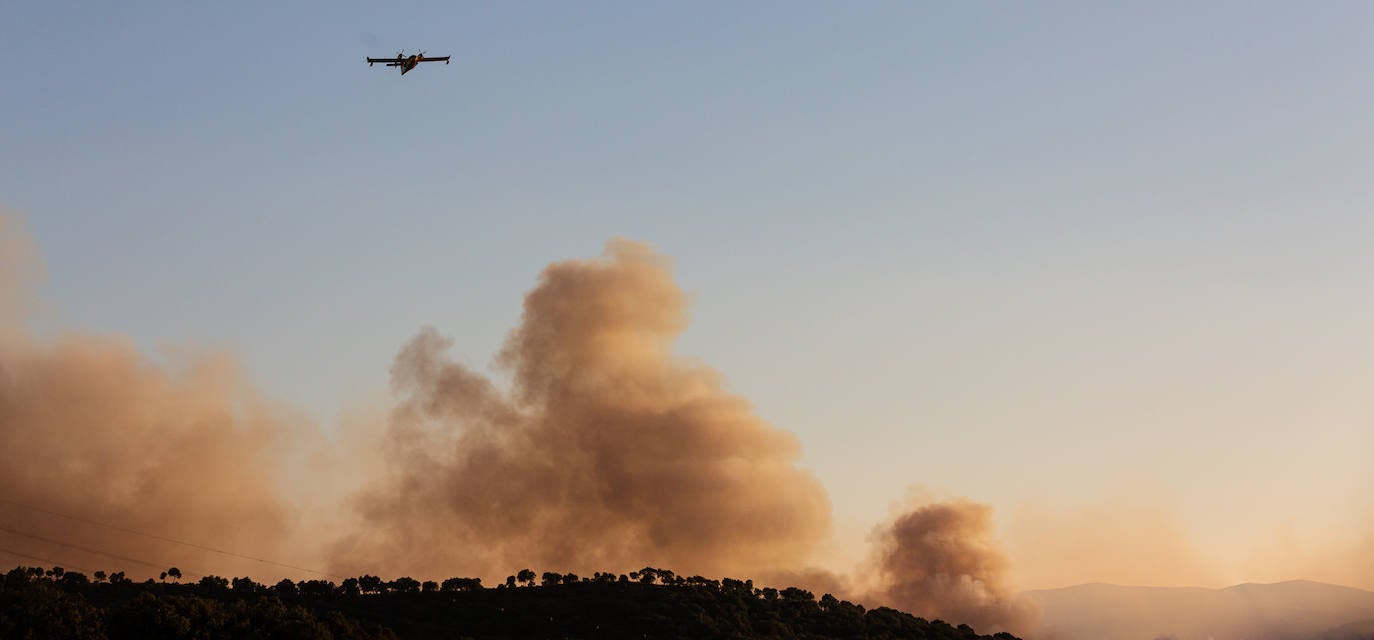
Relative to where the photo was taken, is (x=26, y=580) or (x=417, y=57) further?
(x=417, y=57)

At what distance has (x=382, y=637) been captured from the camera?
159500mm

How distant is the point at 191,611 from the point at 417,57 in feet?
293

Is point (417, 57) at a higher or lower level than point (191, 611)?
higher

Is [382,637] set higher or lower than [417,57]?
lower

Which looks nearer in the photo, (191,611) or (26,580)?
(191,611)

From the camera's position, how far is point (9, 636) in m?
141

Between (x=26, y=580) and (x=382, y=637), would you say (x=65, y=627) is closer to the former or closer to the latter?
(x=26, y=580)

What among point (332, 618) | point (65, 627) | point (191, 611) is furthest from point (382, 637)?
point (65, 627)

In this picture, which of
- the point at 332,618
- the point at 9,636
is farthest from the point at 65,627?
the point at 332,618

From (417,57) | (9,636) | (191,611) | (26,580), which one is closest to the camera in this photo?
(9,636)

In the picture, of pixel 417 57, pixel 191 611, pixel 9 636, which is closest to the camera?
pixel 9 636

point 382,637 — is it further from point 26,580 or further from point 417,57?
point 417,57

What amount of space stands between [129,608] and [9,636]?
44.2 feet

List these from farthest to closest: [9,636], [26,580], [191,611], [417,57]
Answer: [417,57] → [26,580] → [191,611] → [9,636]
